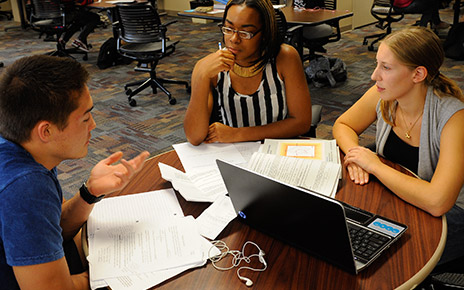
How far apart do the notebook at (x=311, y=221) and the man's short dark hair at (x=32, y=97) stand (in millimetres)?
422

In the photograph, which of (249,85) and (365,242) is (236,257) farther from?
(249,85)

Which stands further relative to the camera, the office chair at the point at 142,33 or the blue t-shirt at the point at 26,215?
the office chair at the point at 142,33

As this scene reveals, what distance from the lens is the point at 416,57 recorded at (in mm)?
1514

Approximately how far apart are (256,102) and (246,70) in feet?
0.49

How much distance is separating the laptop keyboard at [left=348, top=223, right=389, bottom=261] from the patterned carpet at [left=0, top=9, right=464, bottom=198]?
7.24 ft

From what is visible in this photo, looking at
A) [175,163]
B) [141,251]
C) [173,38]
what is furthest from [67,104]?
[173,38]

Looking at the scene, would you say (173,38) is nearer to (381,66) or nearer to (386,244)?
(381,66)

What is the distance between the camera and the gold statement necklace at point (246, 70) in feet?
6.37

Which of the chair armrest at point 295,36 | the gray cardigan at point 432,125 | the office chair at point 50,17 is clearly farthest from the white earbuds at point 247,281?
the office chair at point 50,17

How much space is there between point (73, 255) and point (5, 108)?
50 cm

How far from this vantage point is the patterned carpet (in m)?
3.47

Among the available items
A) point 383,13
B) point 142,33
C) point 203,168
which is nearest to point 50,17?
point 142,33

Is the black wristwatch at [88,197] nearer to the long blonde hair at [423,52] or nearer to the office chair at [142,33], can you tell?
the long blonde hair at [423,52]

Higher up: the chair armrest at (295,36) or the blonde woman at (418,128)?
the blonde woman at (418,128)
